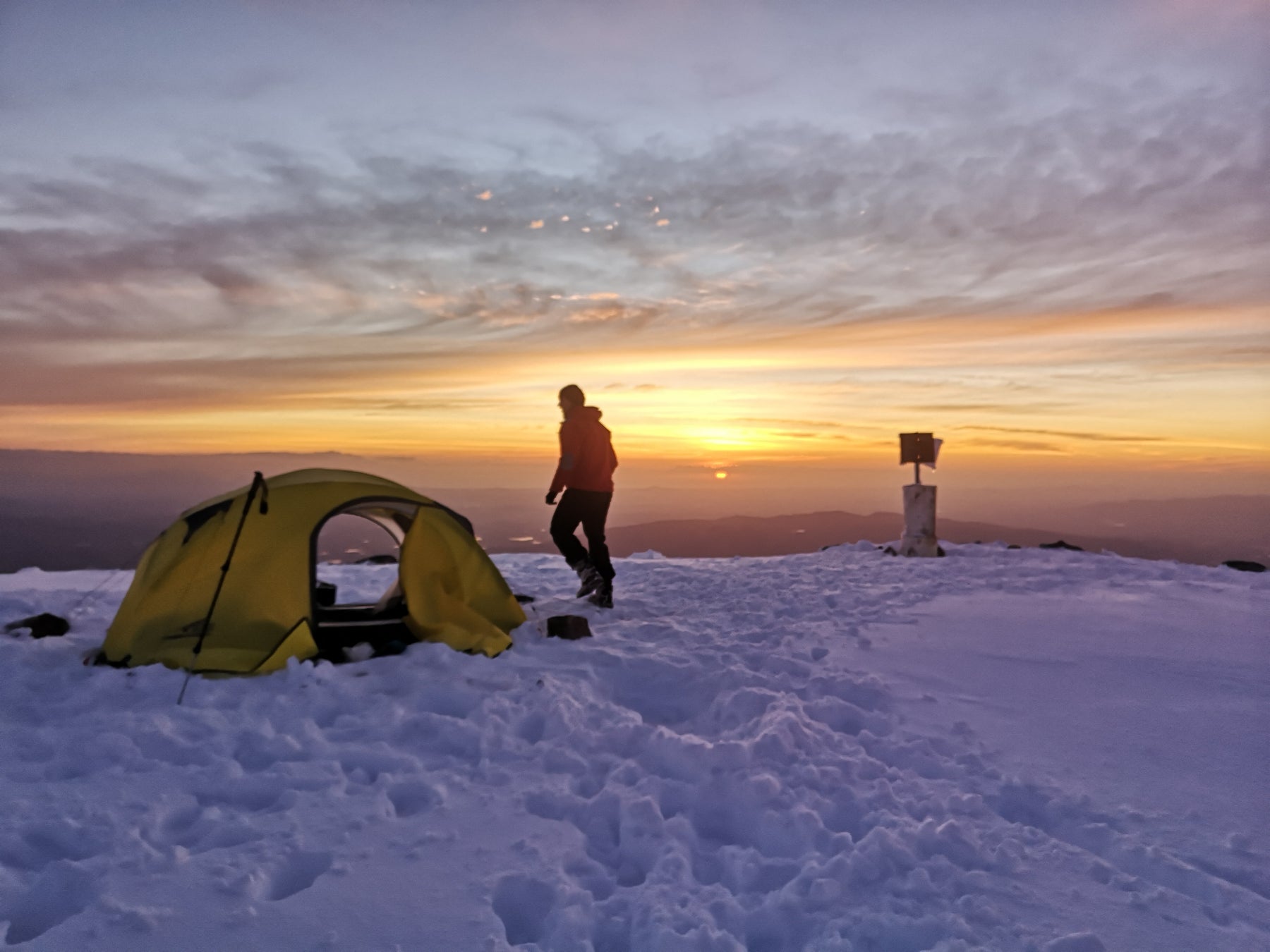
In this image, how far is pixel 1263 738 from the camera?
18.5 ft

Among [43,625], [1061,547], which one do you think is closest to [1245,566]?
[1061,547]

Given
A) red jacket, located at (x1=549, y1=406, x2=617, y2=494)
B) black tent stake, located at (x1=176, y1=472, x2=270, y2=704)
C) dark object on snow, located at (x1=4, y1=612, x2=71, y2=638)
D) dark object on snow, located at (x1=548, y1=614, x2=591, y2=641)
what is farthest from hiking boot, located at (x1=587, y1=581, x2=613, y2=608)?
dark object on snow, located at (x1=4, y1=612, x2=71, y2=638)

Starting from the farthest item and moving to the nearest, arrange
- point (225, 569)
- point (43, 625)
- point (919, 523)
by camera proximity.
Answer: point (919, 523)
point (43, 625)
point (225, 569)

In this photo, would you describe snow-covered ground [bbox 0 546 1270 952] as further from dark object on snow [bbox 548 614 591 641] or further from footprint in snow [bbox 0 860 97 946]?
dark object on snow [bbox 548 614 591 641]

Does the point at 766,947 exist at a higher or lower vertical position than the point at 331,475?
lower

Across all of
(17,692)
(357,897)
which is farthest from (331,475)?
(357,897)

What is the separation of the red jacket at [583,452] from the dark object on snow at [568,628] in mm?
2153

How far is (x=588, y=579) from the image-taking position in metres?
10.1

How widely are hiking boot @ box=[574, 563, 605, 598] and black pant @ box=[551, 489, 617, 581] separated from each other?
0.07m

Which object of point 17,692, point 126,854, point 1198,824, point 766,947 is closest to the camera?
point 766,947

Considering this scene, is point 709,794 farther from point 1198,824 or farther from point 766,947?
point 1198,824

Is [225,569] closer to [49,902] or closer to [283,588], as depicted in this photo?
[283,588]

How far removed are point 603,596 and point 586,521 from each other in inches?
37.1

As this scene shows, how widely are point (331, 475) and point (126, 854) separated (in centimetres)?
451
